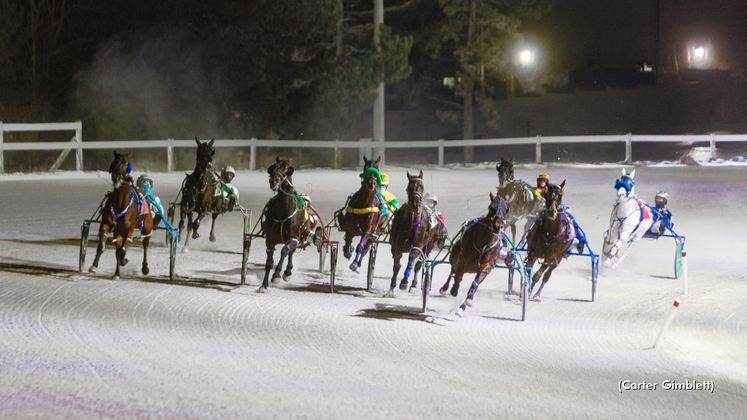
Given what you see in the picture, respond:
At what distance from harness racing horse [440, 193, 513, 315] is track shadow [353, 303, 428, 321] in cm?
50

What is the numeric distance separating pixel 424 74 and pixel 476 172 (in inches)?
583

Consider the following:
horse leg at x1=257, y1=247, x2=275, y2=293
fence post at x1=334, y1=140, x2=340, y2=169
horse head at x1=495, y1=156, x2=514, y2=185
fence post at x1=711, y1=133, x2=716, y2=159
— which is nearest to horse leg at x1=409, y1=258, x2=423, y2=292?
horse leg at x1=257, y1=247, x2=275, y2=293

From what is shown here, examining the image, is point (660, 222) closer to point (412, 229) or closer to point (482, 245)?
point (412, 229)

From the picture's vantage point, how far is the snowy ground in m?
6.67

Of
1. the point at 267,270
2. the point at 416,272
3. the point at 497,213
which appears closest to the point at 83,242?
the point at 267,270

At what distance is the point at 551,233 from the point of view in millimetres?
10203

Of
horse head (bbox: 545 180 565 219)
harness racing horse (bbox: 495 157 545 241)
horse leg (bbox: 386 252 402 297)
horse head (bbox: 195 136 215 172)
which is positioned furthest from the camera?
harness racing horse (bbox: 495 157 545 241)

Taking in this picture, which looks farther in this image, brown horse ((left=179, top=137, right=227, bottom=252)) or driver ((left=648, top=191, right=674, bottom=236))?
brown horse ((left=179, top=137, right=227, bottom=252))

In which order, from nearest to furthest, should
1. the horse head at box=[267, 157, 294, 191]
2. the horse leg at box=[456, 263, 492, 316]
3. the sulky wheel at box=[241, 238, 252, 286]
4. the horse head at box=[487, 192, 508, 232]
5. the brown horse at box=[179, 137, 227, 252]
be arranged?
the horse head at box=[487, 192, 508, 232] → the horse leg at box=[456, 263, 492, 316] → the horse head at box=[267, 157, 294, 191] → the sulky wheel at box=[241, 238, 252, 286] → the brown horse at box=[179, 137, 227, 252]

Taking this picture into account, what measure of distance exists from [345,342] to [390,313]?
1.45 m

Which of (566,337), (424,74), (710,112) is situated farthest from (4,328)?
(710,112)

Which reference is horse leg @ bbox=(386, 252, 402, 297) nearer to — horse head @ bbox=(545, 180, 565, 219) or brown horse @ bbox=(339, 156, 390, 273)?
brown horse @ bbox=(339, 156, 390, 273)

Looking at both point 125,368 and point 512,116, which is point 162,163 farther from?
point 125,368

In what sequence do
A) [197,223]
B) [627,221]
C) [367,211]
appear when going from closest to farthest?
[367,211] < [627,221] < [197,223]
